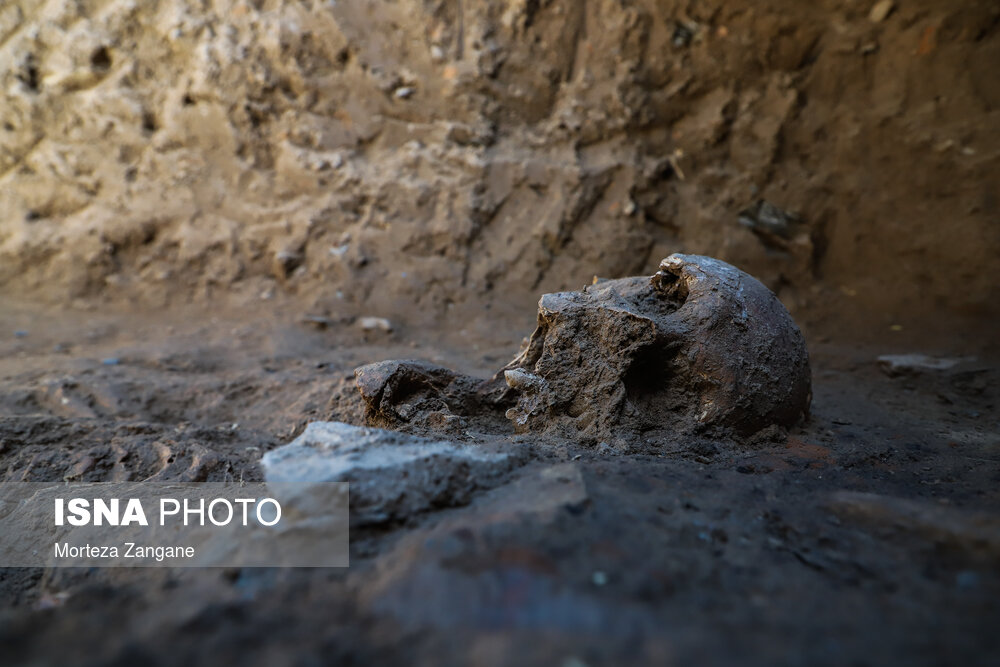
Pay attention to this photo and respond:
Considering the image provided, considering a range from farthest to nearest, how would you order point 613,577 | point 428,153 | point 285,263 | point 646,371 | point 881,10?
point 428,153
point 285,263
point 881,10
point 646,371
point 613,577

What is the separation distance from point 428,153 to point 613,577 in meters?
4.47

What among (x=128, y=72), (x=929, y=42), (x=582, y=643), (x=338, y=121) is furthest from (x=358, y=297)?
(x=929, y=42)

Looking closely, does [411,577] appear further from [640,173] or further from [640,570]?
[640,173]

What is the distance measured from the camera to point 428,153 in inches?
196

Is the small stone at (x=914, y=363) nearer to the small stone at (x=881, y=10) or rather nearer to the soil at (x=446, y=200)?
the soil at (x=446, y=200)

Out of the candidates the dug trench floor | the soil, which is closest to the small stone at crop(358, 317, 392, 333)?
the soil

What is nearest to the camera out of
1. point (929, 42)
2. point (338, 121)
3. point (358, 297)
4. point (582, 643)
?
point (582, 643)

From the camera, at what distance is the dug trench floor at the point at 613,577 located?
899 millimetres

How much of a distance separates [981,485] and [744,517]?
0.96 metres

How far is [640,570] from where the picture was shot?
1119 mm

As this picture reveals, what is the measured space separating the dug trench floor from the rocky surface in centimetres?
257

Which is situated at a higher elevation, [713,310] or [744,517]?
[713,310]

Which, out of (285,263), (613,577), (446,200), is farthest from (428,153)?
(613,577)

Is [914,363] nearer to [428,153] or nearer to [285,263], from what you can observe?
[428,153]
